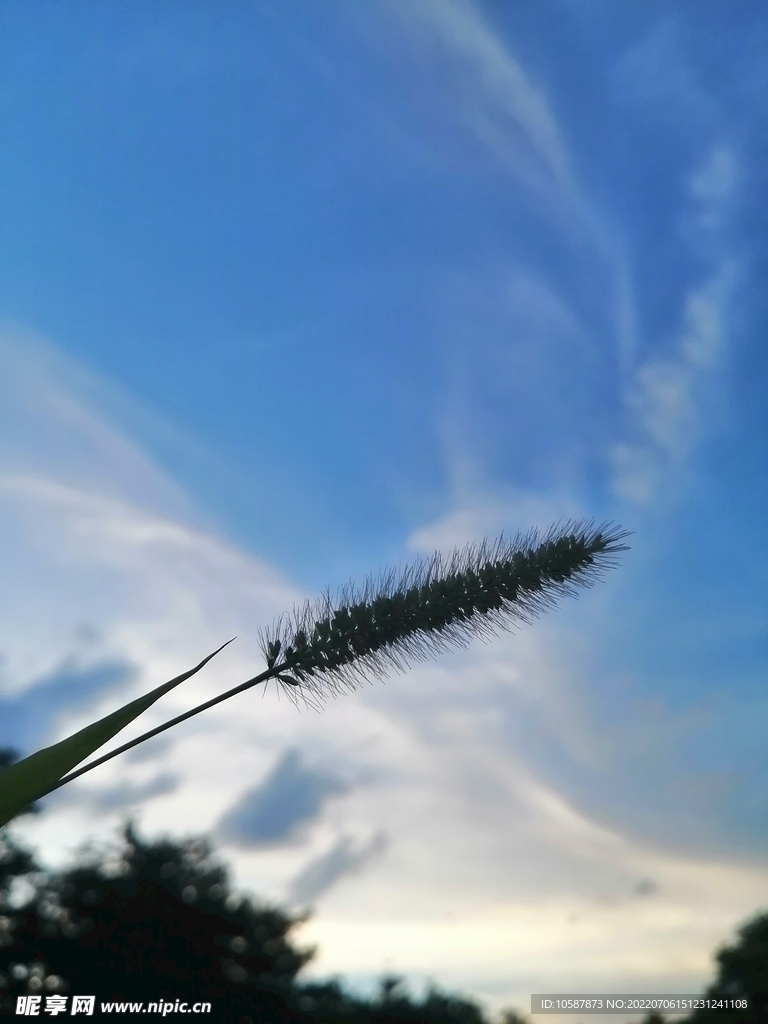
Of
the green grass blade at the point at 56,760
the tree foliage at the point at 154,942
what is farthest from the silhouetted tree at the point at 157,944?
the green grass blade at the point at 56,760

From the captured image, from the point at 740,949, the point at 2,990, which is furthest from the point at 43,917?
the point at 740,949

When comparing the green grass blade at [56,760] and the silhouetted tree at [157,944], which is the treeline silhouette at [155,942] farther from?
the green grass blade at [56,760]

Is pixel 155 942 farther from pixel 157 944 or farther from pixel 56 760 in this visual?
pixel 56 760

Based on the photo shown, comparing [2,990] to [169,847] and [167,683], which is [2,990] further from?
[167,683]

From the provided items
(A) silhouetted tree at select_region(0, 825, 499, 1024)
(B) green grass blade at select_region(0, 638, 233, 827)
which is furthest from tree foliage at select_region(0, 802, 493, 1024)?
(B) green grass blade at select_region(0, 638, 233, 827)

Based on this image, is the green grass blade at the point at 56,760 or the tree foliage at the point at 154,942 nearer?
the green grass blade at the point at 56,760

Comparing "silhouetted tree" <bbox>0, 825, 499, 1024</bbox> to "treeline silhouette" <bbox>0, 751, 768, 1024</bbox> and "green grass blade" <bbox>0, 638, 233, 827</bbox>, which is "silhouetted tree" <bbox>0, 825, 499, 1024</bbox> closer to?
"treeline silhouette" <bbox>0, 751, 768, 1024</bbox>
